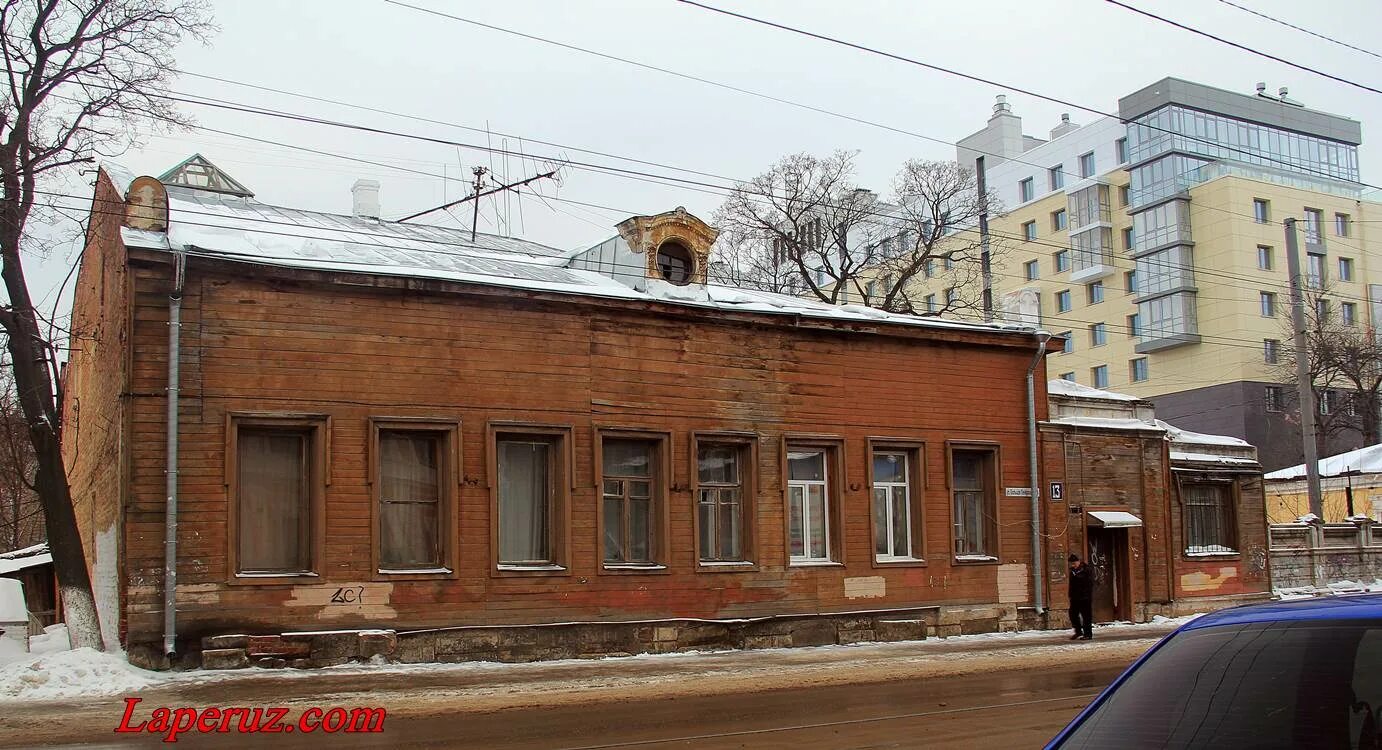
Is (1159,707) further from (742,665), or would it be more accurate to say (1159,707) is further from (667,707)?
(742,665)

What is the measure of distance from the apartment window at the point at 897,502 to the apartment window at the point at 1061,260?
2072 inches

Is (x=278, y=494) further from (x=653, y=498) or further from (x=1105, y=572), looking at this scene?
(x=1105, y=572)

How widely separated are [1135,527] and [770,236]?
23997 millimetres

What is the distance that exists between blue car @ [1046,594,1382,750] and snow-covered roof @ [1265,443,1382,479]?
153ft

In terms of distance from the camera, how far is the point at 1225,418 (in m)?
63.5

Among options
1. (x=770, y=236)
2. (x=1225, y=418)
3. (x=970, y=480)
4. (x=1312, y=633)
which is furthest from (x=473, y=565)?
(x=1225, y=418)

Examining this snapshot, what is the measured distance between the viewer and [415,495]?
64.2ft

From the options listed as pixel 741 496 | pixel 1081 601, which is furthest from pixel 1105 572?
pixel 741 496

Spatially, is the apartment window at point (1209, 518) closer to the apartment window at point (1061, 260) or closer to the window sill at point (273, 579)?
the window sill at point (273, 579)

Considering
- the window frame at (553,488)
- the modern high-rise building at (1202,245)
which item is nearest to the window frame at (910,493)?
the window frame at (553,488)

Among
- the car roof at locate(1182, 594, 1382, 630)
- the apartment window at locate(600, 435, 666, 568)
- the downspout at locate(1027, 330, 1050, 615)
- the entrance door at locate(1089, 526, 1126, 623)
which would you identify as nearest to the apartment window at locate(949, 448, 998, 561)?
the downspout at locate(1027, 330, 1050, 615)

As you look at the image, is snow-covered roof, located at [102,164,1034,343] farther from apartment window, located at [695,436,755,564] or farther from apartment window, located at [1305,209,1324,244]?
apartment window, located at [1305,209,1324,244]

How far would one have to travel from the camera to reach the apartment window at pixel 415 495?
19.2 metres

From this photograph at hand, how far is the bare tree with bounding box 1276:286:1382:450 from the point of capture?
5797 cm
